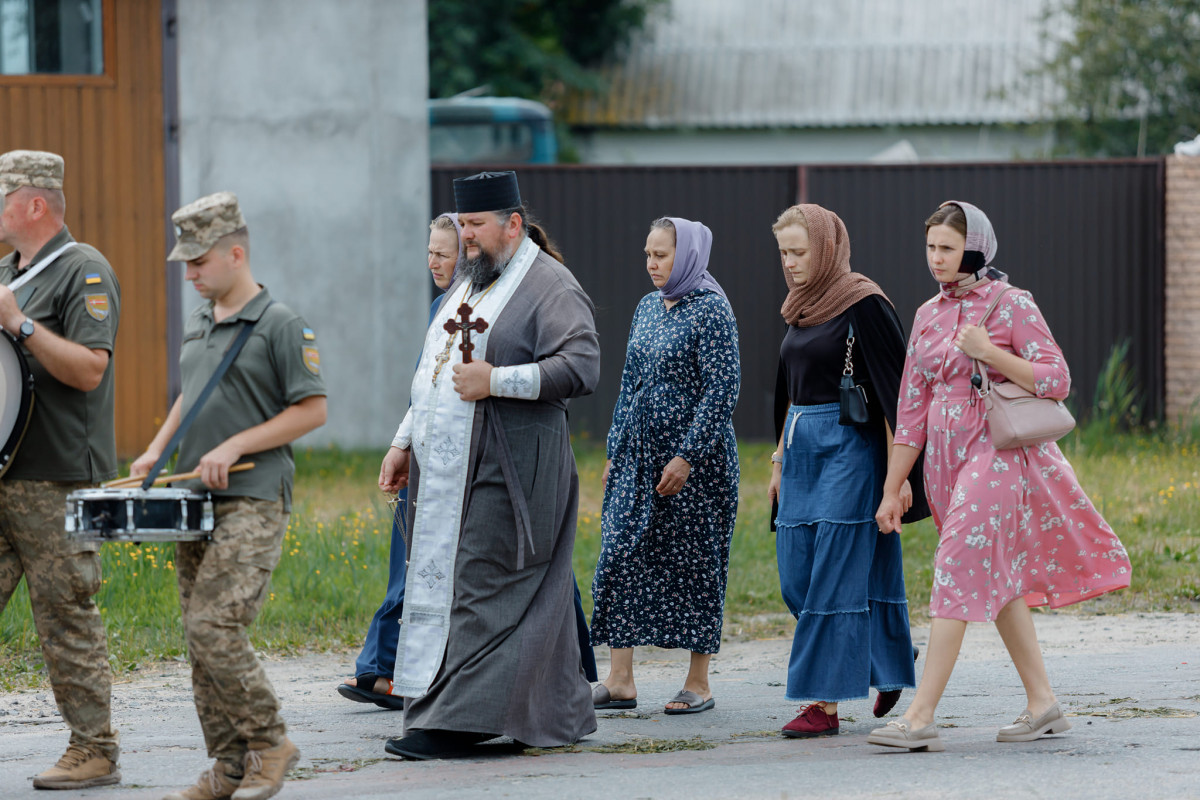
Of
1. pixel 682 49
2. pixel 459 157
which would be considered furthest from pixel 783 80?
pixel 459 157

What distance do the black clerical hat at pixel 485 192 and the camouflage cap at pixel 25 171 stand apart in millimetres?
1386

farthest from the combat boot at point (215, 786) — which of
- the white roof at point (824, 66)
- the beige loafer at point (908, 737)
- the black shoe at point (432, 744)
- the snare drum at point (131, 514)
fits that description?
the white roof at point (824, 66)

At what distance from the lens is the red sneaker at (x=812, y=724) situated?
5.62 metres

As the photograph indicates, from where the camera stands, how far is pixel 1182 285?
13.8 m

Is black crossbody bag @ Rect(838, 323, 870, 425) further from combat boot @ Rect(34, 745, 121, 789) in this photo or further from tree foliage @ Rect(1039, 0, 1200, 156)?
tree foliage @ Rect(1039, 0, 1200, 156)

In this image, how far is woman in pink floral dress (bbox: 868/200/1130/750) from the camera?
526 centimetres

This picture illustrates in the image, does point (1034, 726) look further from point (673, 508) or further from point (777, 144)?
point (777, 144)

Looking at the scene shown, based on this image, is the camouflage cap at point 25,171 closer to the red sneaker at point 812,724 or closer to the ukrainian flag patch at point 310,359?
the ukrainian flag patch at point 310,359

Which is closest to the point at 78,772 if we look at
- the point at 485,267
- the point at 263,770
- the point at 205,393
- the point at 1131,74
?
the point at 263,770

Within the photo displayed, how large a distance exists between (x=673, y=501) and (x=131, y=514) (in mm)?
2635

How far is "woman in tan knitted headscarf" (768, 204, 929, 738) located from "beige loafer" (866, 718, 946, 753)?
0.23m

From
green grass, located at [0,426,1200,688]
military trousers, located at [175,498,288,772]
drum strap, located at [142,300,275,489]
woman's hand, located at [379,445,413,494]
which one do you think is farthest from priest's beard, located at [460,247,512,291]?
green grass, located at [0,426,1200,688]

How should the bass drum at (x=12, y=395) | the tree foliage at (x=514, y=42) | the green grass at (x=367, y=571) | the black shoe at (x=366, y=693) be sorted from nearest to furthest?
the bass drum at (x=12, y=395), the black shoe at (x=366, y=693), the green grass at (x=367, y=571), the tree foliage at (x=514, y=42)

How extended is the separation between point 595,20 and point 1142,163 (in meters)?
17.0
